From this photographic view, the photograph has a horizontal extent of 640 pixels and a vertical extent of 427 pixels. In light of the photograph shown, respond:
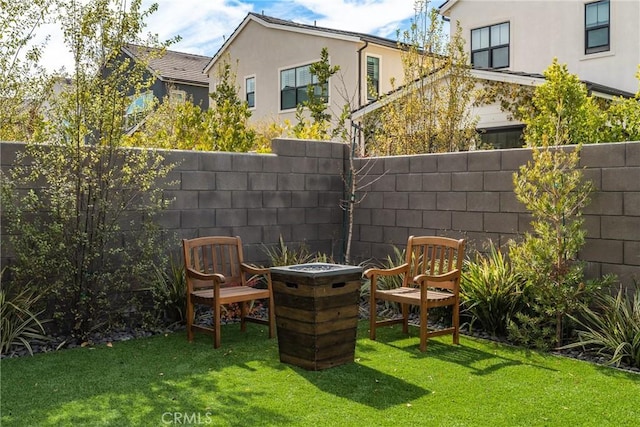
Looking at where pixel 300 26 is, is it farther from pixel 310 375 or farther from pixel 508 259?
pixel 310 375

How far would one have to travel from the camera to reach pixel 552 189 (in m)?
5.58

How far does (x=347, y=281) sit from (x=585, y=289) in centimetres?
220

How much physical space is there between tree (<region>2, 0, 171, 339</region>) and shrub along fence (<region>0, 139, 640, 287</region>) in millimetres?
287

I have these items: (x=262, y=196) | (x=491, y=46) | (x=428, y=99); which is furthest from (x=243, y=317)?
(x=491, y=46)

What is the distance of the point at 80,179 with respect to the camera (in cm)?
576

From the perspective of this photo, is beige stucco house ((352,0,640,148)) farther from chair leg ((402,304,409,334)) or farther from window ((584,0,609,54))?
chair leg ((402,304,409,334))

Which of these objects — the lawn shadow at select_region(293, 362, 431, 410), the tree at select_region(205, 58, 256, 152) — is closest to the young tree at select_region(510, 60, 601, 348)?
the lawn shadow at select_region(293, 362, 431, 410)

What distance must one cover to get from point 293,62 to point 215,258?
12732mm

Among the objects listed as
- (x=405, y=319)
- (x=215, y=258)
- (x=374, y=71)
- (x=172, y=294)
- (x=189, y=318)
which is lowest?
(x=405, y=319)

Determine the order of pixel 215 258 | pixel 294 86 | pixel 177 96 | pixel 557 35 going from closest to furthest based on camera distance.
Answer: pixel 215 258 < pixel 557 35 < pixel 294 86 < pixel 177 96

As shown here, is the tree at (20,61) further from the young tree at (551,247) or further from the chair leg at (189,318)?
the young tree at (551,247)

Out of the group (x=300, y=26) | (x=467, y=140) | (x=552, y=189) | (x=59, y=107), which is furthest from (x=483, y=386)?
(x=300, y=26)

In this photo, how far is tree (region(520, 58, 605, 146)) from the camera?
7699mm

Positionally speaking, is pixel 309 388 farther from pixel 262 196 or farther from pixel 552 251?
pixel 262 196
